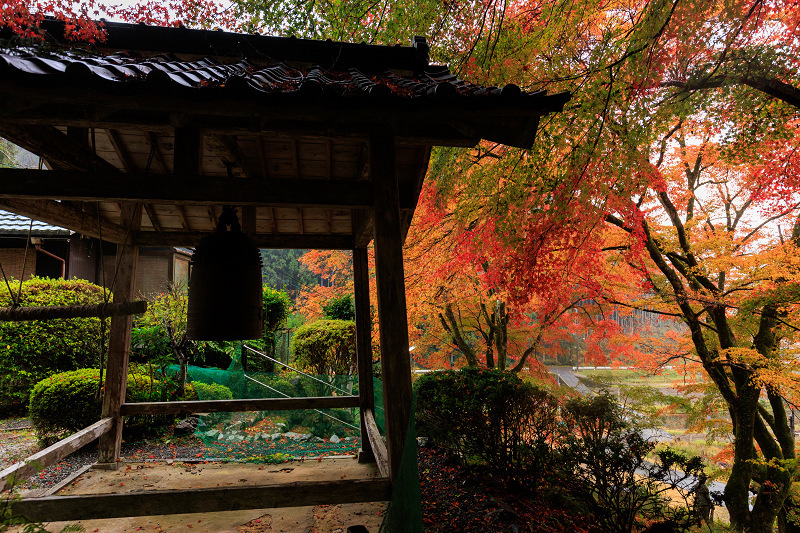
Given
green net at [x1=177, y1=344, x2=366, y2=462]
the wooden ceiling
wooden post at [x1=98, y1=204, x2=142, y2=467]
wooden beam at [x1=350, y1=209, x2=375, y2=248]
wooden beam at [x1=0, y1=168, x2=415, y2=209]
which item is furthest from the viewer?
green net at [x1=177, y1=344, x2=366, y2=462]

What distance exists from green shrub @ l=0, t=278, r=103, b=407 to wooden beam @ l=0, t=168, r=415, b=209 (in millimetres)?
7384

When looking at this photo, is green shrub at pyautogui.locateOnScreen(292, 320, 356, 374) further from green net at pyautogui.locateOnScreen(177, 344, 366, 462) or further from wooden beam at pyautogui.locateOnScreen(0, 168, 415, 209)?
wooden beam at pyautogui.locateOnScreen(0, 168, 415, 209)

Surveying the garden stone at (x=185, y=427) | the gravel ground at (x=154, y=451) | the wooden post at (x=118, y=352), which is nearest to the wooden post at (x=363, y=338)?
the gravel ground at (x=154, y=451)

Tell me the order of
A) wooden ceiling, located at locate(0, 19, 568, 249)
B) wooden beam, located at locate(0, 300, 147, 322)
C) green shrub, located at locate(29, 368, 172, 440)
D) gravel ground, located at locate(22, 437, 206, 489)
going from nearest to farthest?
wooden ceiling, located at locate(0, 19, 568, 249) < wooden beam, located at locate(0, 300, 147, 322) < gravel ground, located at locate(22, 437, 206, 489) < green shrub, located at locate(29, 368, 172, 440)

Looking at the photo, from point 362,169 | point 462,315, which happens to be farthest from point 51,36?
point 462,315

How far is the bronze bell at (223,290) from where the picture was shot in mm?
3078

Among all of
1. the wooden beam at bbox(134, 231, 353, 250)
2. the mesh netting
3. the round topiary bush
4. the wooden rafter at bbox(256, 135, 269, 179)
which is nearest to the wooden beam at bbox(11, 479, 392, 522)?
the wooden rafter at bbox(256, 135, 269, 179)

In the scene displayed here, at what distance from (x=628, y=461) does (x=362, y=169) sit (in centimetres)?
384

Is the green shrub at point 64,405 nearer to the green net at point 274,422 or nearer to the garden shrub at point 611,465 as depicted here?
the green net at point 274,422

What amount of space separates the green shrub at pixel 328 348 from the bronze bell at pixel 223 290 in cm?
715

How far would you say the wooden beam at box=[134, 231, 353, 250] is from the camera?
196 inches

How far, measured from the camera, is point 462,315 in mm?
11656

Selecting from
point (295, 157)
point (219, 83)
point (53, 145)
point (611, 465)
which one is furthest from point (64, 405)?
point (611, 465)

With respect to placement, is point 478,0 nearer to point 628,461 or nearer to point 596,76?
point 596,76
